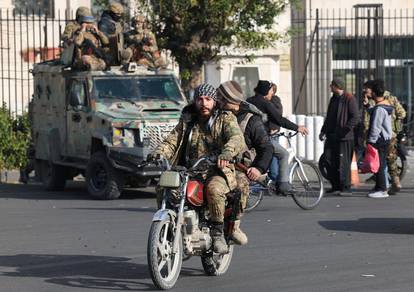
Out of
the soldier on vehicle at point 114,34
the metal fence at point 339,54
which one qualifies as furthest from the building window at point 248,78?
the soldier on vehicle at point 114,34

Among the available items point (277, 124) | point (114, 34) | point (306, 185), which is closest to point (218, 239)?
point (277, 124)

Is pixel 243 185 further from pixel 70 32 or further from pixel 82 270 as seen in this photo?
pixel 70 32

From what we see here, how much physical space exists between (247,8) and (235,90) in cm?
1238

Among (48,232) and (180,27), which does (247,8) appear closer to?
(180,27)

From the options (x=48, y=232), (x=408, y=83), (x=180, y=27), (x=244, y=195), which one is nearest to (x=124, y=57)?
(x=180, y=27)

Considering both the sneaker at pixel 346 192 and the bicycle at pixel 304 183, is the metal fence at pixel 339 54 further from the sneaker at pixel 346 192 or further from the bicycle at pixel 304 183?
the bicycle at pixel 304 183

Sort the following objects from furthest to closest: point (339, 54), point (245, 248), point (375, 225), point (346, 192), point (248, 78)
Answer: point (339, 54), point (248, 78), point (346, 192), point (375, 225), point (245, 248)

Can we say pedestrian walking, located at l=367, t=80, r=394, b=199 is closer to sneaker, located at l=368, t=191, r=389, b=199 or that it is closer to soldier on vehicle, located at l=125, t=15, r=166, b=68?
sneaker, located at l=368, t=191, r=389, b=199

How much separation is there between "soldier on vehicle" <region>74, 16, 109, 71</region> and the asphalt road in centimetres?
235

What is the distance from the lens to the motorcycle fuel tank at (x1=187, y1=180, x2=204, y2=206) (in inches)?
371

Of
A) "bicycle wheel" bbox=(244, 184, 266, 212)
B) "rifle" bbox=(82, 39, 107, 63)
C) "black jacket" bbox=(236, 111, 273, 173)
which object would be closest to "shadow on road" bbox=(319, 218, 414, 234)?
"bicycle wheel" bbox=(244, 184, 266, 212)

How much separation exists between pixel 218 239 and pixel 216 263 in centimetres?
46

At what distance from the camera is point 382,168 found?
1734 cm

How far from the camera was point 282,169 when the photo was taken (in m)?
15.4
